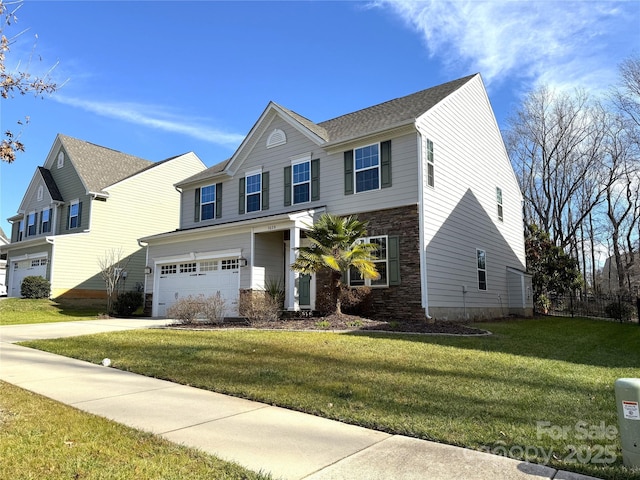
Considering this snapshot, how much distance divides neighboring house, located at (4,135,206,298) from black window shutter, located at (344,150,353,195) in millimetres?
15742

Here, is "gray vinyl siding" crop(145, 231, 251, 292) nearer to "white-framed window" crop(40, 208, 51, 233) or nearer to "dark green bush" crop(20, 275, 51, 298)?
"dark green bush" crop(20, 275, 51, 298)

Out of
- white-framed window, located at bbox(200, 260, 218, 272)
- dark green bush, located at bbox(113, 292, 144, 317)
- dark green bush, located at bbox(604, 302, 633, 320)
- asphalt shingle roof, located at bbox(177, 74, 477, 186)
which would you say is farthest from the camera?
dark green bush, located at bbox(604, 302, 633, 320)

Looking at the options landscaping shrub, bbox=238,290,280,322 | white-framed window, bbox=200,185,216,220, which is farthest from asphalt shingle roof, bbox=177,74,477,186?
landscaping shrub, bbox=238,290,280,322

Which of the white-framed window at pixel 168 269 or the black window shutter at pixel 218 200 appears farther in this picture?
the black window shutter at pixel 218 200

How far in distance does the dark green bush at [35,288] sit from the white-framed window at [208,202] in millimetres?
9437

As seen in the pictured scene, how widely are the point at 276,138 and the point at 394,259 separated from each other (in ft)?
24.1

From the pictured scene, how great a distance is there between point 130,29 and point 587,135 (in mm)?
30358

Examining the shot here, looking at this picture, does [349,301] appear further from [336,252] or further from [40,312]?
A: [40,312]

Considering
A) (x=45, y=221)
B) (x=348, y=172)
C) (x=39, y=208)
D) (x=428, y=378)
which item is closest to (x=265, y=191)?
A: (x=348, y=172)

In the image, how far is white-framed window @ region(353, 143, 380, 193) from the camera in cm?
1478

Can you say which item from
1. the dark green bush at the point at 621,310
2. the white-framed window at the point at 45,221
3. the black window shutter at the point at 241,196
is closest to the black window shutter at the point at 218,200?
the black window shutter at the point at 241,196

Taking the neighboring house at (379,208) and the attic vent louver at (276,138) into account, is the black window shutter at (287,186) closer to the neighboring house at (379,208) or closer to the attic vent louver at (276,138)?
the neighboring house at (379,208)

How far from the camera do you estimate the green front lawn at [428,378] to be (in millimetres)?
3879

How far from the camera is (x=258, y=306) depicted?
13.5m
